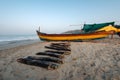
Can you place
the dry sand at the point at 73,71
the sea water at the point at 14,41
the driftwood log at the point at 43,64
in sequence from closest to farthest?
the dry sand at the point at 73,71 < the driftwood log at the point at 43,64 < the sea water at the point at 14,41

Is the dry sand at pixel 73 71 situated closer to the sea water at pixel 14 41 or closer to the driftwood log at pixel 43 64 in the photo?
the driftwood log at pixel 43 64

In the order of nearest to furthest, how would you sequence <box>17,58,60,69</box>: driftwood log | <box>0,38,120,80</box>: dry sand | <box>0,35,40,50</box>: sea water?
<box>0,38,120,80</box>: dry sand
<box>17,58,60,69</box>: driftwood log
<box>0,35,40,50</box>: sea water

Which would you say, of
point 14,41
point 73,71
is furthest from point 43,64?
point 14,41

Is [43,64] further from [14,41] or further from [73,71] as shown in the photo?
[14,41]

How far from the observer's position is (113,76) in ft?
23.4

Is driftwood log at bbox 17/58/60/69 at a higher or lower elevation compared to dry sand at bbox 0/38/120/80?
higher

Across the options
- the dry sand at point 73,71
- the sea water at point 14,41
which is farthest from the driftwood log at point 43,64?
the sea water at point 14,41

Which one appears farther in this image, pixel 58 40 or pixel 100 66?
pixel 58 40

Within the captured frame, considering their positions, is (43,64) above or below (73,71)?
above

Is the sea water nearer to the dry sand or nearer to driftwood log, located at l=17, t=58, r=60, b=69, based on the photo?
driftwood log, located at l=17, t=58, r=60, b=69

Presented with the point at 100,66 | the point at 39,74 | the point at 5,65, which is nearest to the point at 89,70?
the point at 100,66

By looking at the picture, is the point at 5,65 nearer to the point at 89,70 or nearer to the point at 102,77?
the point at 89,70

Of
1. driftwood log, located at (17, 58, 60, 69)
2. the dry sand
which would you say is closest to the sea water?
driftwood log, located at (17, 58, 60, 69)

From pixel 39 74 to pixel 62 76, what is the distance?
1.29 meters
